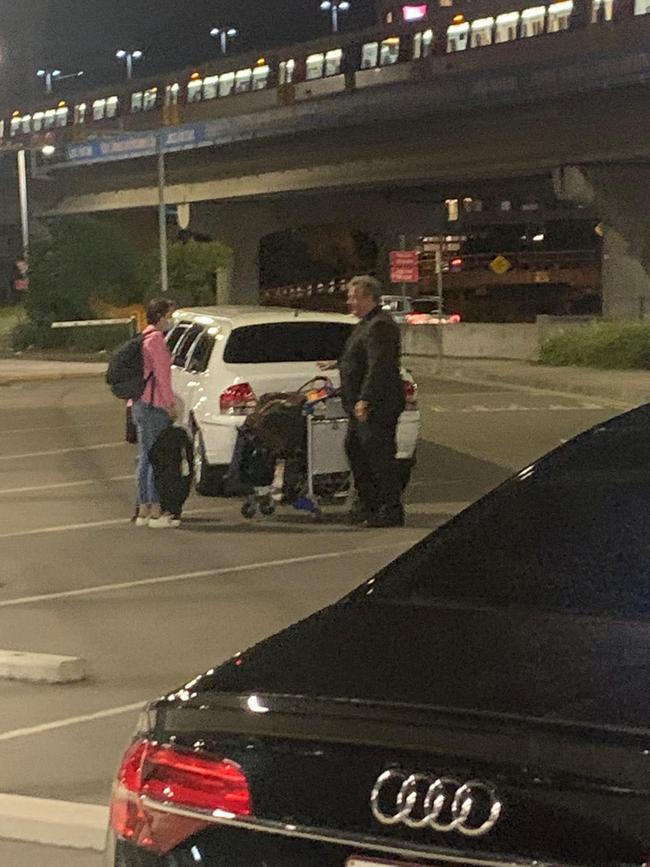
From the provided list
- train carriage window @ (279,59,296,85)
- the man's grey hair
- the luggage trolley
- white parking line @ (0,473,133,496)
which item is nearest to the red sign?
white parking line @ (0,473,133,496)

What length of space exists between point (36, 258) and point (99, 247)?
2.12 metres

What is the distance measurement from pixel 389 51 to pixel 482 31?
14.2 feet

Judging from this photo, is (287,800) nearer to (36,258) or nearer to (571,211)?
(36,258)

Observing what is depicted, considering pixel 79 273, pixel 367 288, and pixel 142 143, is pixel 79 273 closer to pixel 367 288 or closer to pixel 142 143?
pixel 142 143

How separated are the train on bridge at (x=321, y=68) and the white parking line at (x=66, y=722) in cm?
3694

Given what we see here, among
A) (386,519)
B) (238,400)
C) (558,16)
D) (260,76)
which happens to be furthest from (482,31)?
(386,519)

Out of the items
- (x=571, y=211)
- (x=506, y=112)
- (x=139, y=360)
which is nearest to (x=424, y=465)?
(x=139, y=360)

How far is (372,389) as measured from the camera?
1255cm

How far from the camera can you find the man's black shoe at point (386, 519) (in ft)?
43.2

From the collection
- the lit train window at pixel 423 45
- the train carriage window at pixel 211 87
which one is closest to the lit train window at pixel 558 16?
the lit train window at pixel 423 45

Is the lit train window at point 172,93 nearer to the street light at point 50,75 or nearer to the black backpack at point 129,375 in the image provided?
the black backpack at point 129,375

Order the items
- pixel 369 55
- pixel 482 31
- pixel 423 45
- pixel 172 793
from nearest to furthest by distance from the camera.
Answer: pixel 172 793
pixel 482 31
pixel 423 45
pixel 369 55

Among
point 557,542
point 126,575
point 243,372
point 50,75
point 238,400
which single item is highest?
point 50,75

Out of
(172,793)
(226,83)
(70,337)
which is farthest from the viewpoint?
(226,83)
